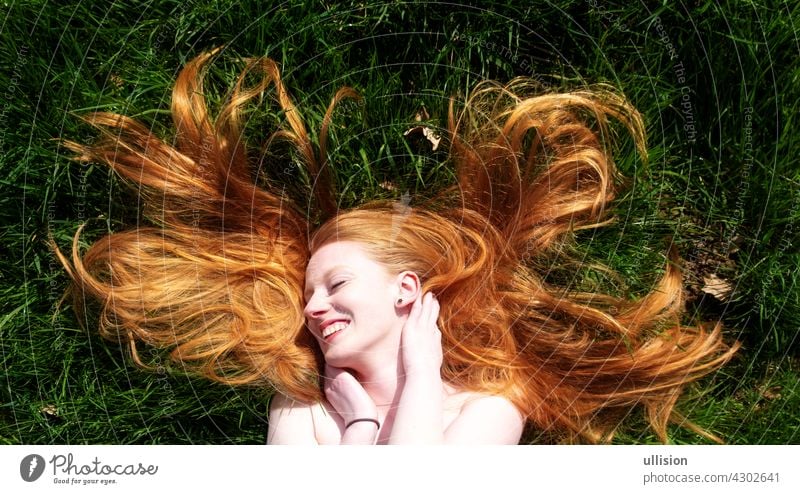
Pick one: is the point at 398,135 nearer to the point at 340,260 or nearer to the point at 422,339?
the point at 340,260

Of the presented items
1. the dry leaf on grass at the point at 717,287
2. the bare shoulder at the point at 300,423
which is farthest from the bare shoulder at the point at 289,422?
the dry leaf on grass at the point at 717,287

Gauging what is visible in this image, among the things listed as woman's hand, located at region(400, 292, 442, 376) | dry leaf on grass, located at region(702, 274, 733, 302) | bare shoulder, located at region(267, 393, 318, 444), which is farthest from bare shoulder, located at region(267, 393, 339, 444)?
dry leaf on grass, located at region(702, 274, 733, 302)

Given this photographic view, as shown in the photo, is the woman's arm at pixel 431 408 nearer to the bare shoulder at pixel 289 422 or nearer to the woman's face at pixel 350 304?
the woman's face at pixel 350 304

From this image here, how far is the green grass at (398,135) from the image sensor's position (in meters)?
2.04

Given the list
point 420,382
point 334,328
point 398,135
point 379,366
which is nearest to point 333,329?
point 334,328

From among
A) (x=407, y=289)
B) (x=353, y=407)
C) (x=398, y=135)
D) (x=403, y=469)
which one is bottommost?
(x=403, y=469)

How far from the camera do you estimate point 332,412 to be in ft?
6.43

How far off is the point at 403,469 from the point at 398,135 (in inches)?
32.7

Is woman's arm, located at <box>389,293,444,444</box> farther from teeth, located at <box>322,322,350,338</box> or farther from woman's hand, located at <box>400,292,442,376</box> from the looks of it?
teeth, located at <box>322,322,350,338</box>

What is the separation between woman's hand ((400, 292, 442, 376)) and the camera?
1880 mm

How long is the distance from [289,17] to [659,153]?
102 cm

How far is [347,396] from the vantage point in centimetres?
191

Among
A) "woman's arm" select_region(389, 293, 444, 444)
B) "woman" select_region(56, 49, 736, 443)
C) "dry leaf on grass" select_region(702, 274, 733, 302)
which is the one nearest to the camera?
"woman's arm" select_region(389, 293, 444, 444)

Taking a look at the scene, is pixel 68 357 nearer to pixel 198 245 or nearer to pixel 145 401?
pixel 145 401
